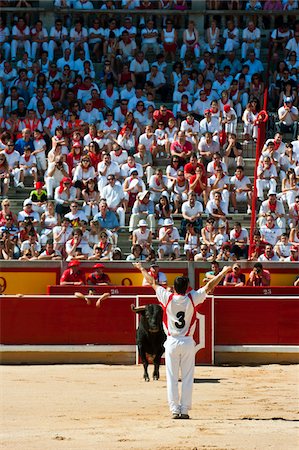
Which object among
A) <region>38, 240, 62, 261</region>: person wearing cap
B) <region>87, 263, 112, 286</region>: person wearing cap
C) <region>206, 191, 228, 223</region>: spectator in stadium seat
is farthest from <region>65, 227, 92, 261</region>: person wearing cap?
<region>206, 191, 228, 223</region>: spectator in stadium seat

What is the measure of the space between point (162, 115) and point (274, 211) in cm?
341

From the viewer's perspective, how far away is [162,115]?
2284cm

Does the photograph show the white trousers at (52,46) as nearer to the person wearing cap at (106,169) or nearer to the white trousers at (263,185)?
the person wearing cap at (106,169)

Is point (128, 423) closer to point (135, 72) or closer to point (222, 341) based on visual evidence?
point (222, 341)

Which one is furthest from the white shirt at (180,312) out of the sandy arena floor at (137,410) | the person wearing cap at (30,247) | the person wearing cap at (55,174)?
the person wearing cap at (55,174)

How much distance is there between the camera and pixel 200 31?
1028 inches

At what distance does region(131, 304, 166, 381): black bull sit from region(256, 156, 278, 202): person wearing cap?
6.13m

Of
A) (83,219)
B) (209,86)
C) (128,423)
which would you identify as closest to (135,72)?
(209,86)

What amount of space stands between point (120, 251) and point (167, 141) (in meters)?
3.35

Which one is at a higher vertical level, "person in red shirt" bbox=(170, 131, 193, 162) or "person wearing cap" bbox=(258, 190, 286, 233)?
"person in red shirt" bbox=(170, 131, 193, 162)

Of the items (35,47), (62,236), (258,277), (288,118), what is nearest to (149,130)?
(288,118)

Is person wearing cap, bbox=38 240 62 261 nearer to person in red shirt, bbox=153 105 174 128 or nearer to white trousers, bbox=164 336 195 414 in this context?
person in red shirt, bbox=153 105 174 128

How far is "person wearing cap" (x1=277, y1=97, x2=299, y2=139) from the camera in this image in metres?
23.1

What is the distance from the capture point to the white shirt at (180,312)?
1197cm
